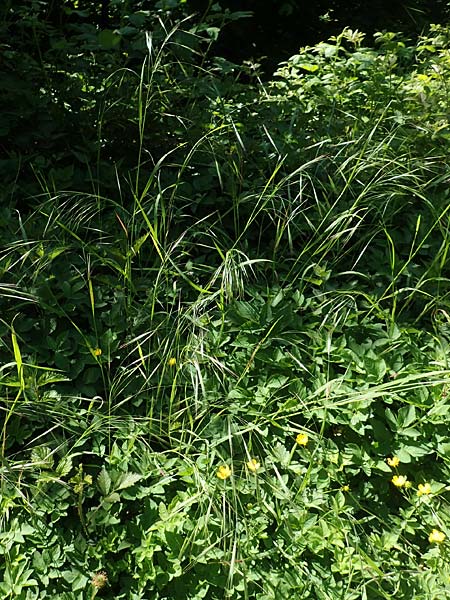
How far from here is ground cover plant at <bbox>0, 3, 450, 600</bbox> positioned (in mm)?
1833

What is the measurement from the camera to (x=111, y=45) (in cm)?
308

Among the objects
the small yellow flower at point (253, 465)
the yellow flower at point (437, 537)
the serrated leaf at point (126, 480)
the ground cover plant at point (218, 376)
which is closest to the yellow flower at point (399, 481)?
the ground cover plant at point (218, 376)

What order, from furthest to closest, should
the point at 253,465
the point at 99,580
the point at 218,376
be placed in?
1. the point at 218,376
2. the point at 253,465
3. the point at 99,580

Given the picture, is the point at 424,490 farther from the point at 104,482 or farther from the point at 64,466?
the point at 64,466

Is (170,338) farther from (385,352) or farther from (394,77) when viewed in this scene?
(394,77)

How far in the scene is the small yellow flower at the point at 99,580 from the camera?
1.78 meters

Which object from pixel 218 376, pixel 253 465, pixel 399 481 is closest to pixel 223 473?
pixel 253 465

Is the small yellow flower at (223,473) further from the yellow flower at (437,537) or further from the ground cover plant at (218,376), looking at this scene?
the yellow flower at (437,537)

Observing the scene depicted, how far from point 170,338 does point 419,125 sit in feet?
4.99

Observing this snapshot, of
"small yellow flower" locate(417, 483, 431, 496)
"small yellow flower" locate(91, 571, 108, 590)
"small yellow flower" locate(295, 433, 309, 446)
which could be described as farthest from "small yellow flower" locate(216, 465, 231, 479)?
"small yellow flower" locate(417, 483, 431, 496)

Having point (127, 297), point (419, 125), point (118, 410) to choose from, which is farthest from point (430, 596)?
point (419, 125)

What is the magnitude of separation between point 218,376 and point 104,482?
450mm

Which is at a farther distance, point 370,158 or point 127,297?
point 370,158

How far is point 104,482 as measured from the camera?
191cm
